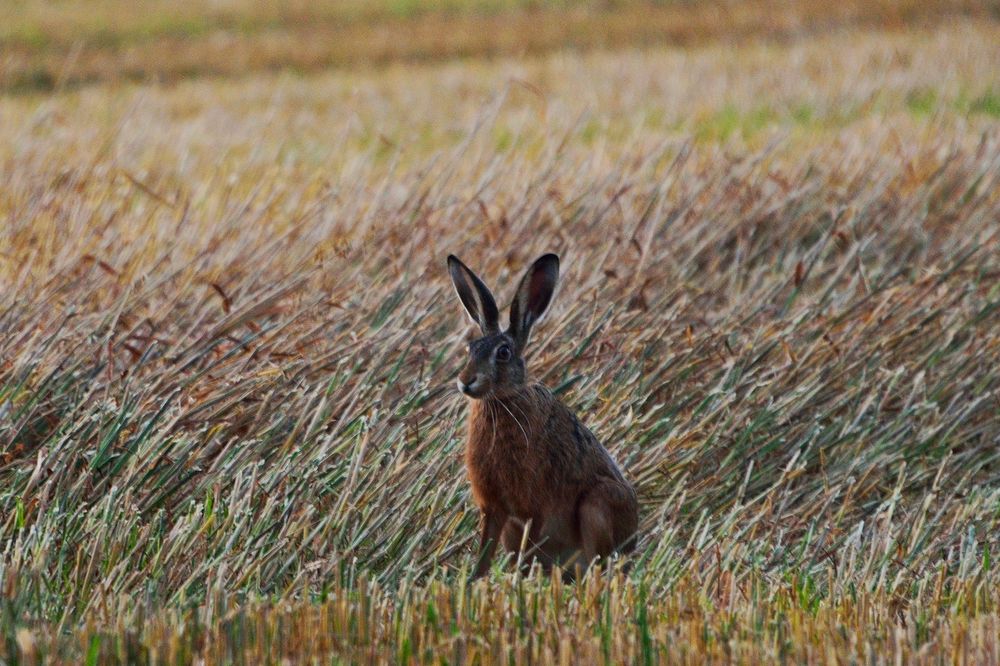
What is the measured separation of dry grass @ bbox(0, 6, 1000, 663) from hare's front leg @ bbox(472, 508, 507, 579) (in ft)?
0.25

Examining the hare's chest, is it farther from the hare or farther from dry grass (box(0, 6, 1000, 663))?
dry grass (box(0, 6, 1000, 663))

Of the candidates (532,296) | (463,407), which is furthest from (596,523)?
(463,407)

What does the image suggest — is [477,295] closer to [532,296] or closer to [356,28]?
[532,296]

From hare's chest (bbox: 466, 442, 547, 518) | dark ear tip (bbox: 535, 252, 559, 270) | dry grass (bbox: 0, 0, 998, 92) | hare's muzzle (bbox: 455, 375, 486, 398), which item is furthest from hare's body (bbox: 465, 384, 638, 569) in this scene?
dry grass (bbox: 0, 0, 998, 92)

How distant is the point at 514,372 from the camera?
4180 millimetres

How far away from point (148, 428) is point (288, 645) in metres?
1.46

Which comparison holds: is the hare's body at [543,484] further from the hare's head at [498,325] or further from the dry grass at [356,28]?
Answer: the dry grass at [356,28]

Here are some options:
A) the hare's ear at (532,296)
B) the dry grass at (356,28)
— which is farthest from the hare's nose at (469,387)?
the dry grass at (356,28)

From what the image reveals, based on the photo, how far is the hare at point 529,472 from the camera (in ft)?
13.6

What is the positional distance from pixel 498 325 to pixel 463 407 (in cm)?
111

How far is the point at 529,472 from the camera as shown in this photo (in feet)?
13.6

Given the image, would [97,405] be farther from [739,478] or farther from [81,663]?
[739,478]

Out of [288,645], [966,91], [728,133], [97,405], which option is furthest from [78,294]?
[966,91]

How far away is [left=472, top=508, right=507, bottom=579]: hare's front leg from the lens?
423cm
